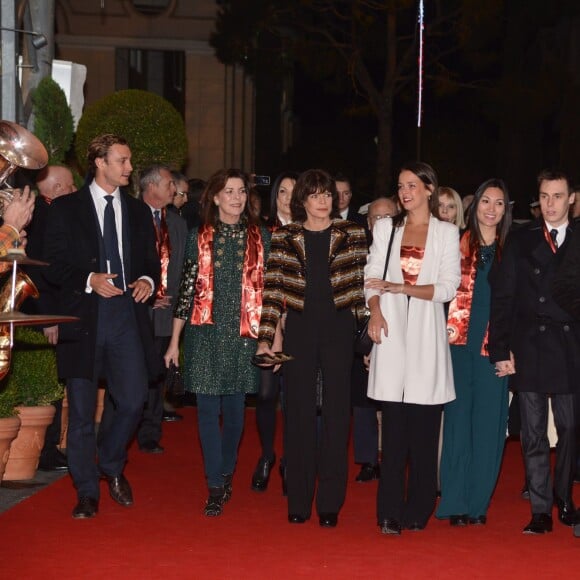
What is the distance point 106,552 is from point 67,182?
338 centimetres

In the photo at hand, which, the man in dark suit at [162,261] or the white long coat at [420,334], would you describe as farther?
the man in dark suit at [162,261]

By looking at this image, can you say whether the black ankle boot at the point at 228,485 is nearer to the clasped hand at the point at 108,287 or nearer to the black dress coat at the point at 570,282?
the clasped hand at the point at 108,287

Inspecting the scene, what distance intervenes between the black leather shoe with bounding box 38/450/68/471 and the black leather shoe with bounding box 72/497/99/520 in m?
1.46

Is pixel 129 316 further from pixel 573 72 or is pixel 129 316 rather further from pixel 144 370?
pixel 573 72

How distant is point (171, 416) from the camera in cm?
1116

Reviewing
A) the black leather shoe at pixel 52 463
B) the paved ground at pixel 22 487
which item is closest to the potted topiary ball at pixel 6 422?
the paved ground at pixel 22 487

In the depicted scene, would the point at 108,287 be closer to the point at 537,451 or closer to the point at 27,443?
the point at 27,443

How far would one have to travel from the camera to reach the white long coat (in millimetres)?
6828

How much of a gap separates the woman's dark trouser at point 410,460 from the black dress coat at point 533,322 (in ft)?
1.65

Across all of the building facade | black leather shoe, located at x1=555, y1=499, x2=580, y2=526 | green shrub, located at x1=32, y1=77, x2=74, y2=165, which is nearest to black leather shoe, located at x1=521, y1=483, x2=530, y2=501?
black leather shoe, located at x1=555, y1=499, x2=580, y2=526

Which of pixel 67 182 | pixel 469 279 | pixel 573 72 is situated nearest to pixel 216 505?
pixel 469 279

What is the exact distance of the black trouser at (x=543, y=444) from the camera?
6.87 meters

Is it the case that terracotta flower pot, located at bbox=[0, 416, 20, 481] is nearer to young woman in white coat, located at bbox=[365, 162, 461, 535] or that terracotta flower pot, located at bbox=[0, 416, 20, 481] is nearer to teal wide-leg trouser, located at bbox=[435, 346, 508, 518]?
young woman in white coat, located at bbox=[365, 162, 461, 535]

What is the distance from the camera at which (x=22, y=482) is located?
823 cm
